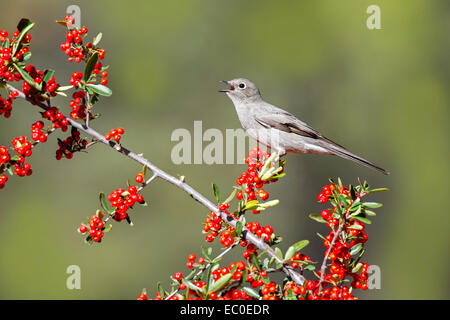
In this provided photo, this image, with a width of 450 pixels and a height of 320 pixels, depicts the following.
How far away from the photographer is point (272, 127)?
639 centimetres

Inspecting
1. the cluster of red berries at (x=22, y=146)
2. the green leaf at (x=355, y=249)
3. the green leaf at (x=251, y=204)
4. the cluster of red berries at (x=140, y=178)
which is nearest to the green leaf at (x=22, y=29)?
the cluster of red berries at (x=22, y=146)

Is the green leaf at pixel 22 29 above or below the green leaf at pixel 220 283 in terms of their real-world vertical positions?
above

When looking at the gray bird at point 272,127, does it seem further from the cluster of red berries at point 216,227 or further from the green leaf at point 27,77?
the green leaf at point 27,77

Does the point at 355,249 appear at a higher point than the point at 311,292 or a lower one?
higher

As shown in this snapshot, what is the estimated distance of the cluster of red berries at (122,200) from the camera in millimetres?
2760

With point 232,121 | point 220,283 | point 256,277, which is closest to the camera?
point 220,283

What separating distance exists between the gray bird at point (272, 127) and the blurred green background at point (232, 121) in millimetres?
6205

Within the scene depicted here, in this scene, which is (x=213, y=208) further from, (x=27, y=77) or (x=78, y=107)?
(x=27, y=77)

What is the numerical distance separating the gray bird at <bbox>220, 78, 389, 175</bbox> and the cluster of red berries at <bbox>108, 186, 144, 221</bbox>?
3.44m

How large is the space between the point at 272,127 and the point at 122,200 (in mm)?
3834

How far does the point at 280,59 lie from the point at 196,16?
2.65m

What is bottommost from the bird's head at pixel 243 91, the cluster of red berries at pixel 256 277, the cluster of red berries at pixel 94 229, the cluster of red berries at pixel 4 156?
the cluster of red berries at pixel 256 277

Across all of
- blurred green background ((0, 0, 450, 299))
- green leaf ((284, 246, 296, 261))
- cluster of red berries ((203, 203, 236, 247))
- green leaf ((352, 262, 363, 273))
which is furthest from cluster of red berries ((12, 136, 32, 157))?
blurred green background ((0, 0, 450, 299))

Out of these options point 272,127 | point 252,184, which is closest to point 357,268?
point 252,184
